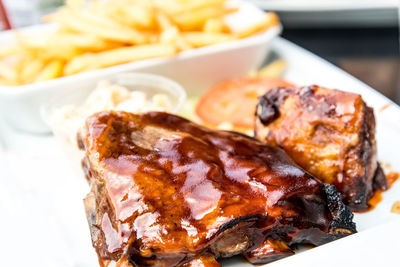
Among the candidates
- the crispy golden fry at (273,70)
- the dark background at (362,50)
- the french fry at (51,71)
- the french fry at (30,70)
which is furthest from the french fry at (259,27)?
the french fry at (30,70)

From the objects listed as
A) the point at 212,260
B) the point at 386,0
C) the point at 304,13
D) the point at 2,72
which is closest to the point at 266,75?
the point at 304,13

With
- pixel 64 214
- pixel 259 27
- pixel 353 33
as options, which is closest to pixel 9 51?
pixel 64 214

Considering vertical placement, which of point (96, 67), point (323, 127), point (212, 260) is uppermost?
point (323, 127)

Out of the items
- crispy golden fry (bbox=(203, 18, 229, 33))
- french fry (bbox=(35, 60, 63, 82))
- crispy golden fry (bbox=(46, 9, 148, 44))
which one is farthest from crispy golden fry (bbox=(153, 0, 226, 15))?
french fry (bbox=(35, 60, 63, 82))

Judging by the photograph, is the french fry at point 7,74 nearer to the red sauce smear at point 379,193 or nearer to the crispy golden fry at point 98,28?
the crispy golden fry at point 98,28

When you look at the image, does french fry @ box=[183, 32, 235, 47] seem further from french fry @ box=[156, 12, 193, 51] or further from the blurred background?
the blurred background

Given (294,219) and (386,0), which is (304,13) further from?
(294,219)

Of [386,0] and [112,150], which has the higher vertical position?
[112,150]
